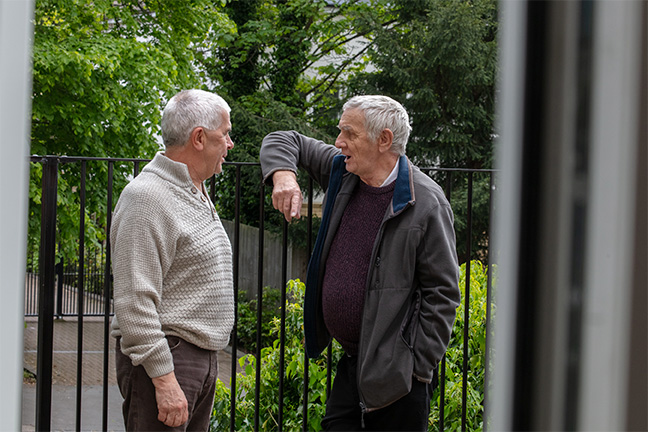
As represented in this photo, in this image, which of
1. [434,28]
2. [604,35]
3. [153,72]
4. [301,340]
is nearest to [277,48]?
[434,28]

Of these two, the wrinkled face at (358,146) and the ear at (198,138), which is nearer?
the ear at (198,138)

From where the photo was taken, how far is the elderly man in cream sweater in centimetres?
198

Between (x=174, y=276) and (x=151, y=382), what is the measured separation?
0.33 meters

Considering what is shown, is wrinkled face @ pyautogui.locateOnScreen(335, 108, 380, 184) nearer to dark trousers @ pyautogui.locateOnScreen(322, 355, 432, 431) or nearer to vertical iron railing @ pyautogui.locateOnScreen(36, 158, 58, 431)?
dark trousers @ pyautogui.locateOnScreen(322, 355, 432, 431)

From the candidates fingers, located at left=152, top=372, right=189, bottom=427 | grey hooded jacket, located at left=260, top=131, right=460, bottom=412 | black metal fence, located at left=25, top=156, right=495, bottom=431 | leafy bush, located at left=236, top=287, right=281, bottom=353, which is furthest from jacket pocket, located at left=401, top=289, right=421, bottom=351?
Result: leafy bush, located at left=236, top=287, right=281, bottom=353

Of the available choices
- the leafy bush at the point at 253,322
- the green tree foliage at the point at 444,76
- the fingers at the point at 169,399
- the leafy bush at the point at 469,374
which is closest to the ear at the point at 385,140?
the fingers at the point at 169,399

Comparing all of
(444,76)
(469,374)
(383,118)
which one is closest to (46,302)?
(383,118)

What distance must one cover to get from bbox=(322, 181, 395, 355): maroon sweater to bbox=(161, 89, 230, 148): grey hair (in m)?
0.57

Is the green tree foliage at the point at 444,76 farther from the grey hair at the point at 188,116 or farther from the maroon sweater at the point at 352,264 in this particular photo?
the grey hair at the point at 188,116

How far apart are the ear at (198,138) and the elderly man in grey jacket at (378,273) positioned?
348mm

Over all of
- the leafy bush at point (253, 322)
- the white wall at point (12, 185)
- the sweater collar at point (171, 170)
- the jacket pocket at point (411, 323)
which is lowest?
the leafy bush at point (253, 322)

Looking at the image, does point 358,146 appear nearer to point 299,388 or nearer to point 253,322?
point 299,388

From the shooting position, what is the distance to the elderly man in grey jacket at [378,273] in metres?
2.17

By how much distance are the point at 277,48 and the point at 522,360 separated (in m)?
16.3
